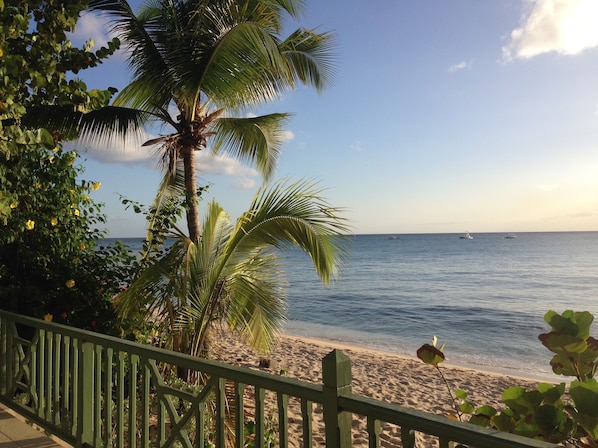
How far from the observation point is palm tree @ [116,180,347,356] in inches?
201

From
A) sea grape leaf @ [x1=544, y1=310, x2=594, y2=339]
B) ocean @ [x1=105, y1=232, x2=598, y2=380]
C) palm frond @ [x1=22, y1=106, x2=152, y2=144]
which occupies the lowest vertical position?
ocean @ [x1=105, y1=232, x2=598, y2=380]

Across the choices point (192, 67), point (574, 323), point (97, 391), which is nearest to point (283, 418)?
point (574, 323)

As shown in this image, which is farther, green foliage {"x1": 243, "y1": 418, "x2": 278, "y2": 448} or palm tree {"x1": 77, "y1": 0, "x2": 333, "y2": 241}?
palm tree {"x1": 77, "y1": 0, "x2": 333, "y2": 241}

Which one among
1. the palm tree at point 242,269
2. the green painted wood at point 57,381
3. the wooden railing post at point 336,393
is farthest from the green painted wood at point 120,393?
the palm tree at point 242,269

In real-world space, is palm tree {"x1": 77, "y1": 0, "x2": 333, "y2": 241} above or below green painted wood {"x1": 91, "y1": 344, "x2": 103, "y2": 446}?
above

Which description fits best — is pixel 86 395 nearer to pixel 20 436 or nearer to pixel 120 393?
pixel 120 393

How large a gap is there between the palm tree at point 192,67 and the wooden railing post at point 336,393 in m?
4.73

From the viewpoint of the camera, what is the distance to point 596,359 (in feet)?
5.76

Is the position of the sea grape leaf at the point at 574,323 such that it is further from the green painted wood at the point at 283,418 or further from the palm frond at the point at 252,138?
the palm frond at the point at 252,138

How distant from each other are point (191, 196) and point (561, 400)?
222 inches

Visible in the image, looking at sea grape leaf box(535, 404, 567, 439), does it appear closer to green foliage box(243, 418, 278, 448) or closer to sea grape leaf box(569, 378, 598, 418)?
sea grape leaf box(569, 378, 598, 418)

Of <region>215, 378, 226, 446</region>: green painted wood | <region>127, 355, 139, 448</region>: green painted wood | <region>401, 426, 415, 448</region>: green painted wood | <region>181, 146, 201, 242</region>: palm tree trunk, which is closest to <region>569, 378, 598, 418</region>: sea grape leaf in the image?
<region>401, 426, 415, 448</region>: green painted wood

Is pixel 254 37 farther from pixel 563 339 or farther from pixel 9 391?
pixel 563 339

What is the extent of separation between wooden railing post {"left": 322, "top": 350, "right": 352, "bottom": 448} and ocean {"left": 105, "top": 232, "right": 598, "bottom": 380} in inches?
122
